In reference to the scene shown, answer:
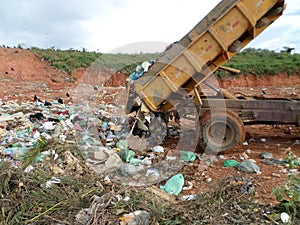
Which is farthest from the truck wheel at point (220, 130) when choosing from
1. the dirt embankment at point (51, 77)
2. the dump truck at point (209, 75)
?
the dirt embankment at point (51, 77)

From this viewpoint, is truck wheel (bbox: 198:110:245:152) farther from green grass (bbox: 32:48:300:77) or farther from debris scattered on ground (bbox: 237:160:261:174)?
green grass (bbox: 32:48:300:77)

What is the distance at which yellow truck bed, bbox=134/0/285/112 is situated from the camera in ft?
13.6

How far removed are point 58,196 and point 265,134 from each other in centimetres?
426

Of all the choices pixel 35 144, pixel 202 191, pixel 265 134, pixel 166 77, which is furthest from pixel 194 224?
pixel 265 134

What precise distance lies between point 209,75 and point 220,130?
86 cm

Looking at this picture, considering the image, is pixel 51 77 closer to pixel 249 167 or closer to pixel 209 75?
pixel 209 75

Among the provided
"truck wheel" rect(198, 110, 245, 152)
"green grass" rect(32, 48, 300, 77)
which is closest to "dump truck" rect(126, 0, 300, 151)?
"truck wheel" rect(198, 110, 245, 152)

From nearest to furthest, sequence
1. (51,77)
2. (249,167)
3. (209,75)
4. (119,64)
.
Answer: (249,167)
(209,75)
(119,64)
(51,77)

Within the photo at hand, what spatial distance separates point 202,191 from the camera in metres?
3.43

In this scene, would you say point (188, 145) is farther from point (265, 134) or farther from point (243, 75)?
point (243, 75)

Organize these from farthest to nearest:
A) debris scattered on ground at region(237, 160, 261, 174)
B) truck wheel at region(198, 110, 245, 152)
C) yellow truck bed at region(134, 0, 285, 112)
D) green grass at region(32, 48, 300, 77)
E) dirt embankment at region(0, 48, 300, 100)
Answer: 1. green grass at region(32, 48, 300, 77)
2. dirt embankment at region(0, 48, 300, 100)
3. truck wheel at region(198, 110, 245, 152)
4. yellow truck bed at region(134, 0, 285, 112)
5. debris scattered on ground at region(237, 160, 261, 174)

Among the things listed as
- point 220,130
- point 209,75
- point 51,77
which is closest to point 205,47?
point 209,75

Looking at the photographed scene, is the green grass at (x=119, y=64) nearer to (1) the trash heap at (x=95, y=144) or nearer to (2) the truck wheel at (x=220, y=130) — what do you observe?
(1) the trash heap at (x=95, y=144)

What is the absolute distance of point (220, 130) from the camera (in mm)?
4668
